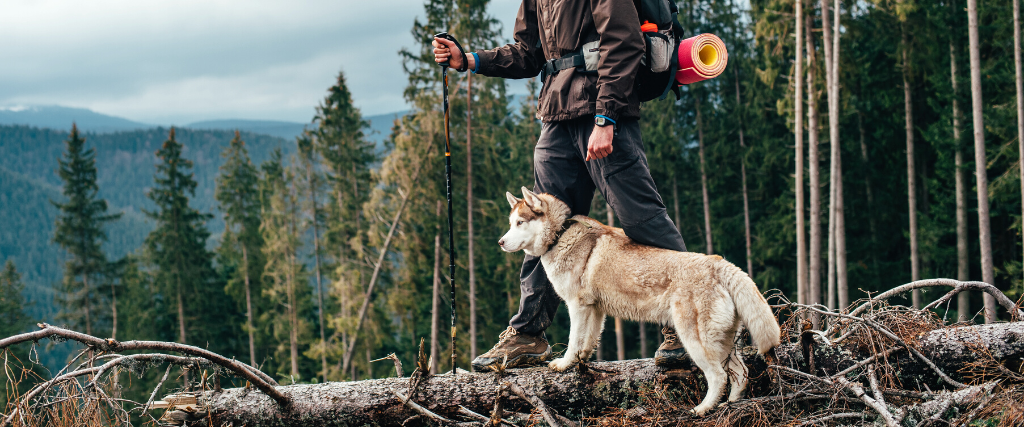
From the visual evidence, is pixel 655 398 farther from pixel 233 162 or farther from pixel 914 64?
pixel 233 162

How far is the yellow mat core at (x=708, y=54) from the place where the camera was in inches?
150

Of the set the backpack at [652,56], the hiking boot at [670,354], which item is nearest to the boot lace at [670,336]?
the hiking boot at [670,354]

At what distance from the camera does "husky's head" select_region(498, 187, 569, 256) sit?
4098mm

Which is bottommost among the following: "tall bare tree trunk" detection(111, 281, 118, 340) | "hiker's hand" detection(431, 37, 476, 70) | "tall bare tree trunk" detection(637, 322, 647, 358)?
"tall bare tree trunk" detection(637, 322, 647, 358)

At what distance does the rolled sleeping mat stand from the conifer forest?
5.06ft

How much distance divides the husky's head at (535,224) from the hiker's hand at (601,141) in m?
0.61

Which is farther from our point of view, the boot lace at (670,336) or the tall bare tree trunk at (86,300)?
the tall bare tree trunk at (86,300)

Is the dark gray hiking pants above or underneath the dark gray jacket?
underneath

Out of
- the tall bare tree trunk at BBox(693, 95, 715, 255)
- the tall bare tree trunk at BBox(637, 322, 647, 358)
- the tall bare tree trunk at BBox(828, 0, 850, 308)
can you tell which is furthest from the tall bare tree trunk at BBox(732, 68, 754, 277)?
the tall bare tree trunk at BBox(828, 0, 850, 308)

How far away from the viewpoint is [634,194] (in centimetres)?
385

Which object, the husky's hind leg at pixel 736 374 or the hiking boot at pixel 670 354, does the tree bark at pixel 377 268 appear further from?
the husky's hind leg at pixel 736 374

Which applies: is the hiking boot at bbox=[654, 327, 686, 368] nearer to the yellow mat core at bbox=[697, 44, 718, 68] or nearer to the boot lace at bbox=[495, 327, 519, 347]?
the boot lace at bbox=[495, 327, 519, 347]

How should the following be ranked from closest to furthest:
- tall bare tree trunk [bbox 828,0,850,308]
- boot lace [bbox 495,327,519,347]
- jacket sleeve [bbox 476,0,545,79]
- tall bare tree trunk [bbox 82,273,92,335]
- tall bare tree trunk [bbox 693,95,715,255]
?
boot lace [bbox 495,327,519,347] → jacket sleeve [bbox 476,0,545,79] → tall bare tree trunk [bbox 828,0,850,308] → tall bare tree trunk [bbox 693,95,715,255] → tall bare tree trunk [bbox 82,273,92,335]

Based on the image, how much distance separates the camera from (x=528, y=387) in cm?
380
